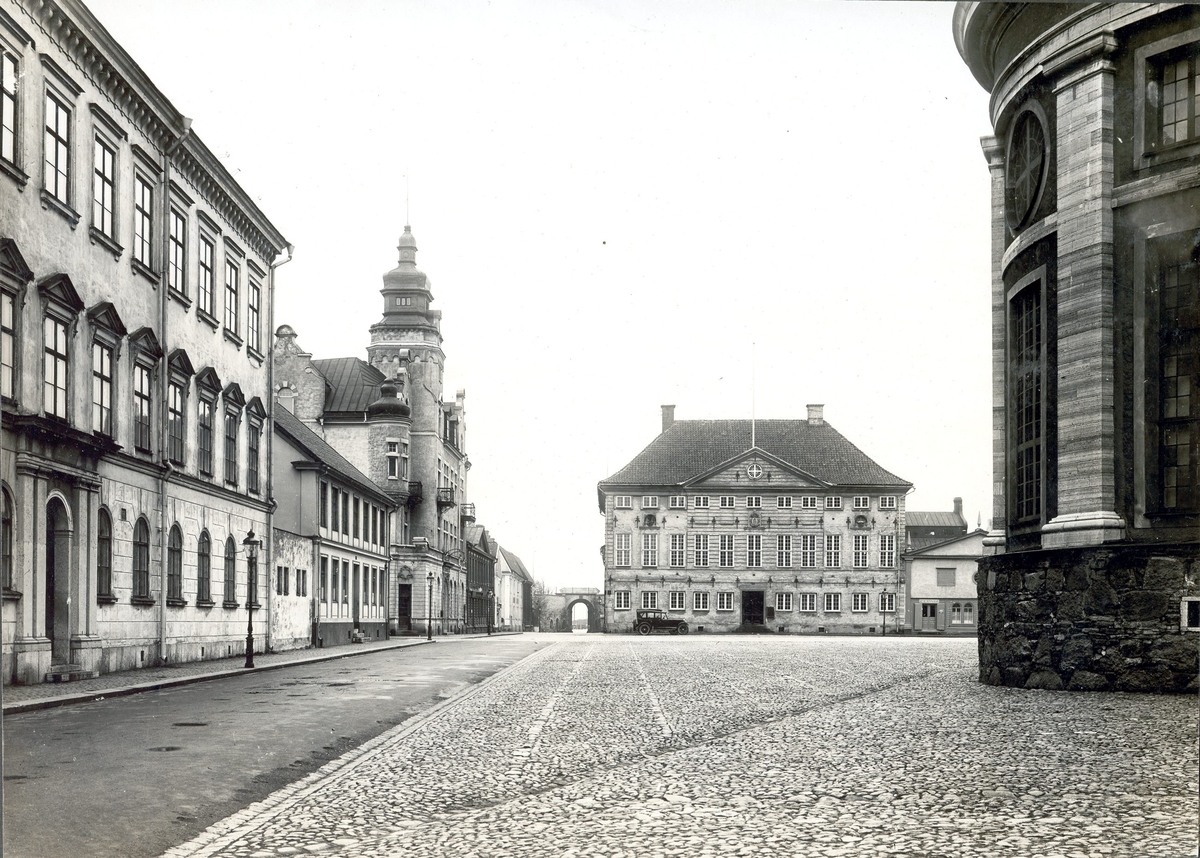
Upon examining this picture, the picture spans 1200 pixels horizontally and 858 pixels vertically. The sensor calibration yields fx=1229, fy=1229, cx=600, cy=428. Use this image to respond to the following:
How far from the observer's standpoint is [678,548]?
88.2 meters

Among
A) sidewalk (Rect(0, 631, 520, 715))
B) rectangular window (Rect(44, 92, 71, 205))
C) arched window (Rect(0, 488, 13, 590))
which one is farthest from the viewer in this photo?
rectangular window (Rect(44, 92, 71, 205))

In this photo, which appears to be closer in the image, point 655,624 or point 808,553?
point 655,624

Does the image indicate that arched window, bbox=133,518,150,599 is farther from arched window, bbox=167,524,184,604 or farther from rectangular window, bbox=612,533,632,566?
rectangular window, bbox=612,533,632,566

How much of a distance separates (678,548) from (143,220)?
2568 inches

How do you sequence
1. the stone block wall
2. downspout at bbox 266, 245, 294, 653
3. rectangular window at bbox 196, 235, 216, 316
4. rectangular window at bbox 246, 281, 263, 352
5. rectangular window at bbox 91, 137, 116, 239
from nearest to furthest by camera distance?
the stone block wall < rectangular window at bbox 91, 137, 116, 239 < rectangular window at bbox 196, 235, 216, 316 < rectangular window at bbox 246, 281, 263, 352 < downspout at bbox 266, 245, 294, 653

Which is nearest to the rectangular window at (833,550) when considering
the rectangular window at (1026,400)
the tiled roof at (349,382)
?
the tiled roof at (349,382)

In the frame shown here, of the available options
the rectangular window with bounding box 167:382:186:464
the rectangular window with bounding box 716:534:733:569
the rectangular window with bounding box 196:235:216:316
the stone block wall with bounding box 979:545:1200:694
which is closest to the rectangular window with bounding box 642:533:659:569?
the rectangular window with bounding box 716:534:733:569

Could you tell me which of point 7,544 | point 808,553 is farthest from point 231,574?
point 808,553

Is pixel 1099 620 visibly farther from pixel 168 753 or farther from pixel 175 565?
pixel 175 565

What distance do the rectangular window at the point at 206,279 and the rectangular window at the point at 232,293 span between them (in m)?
1.46

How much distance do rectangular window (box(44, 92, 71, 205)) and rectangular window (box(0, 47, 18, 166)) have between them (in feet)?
4.39

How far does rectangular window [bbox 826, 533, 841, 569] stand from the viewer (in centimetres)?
8688

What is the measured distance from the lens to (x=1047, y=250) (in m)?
19.7

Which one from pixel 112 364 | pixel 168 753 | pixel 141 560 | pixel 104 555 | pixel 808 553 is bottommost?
pixel 808 553
